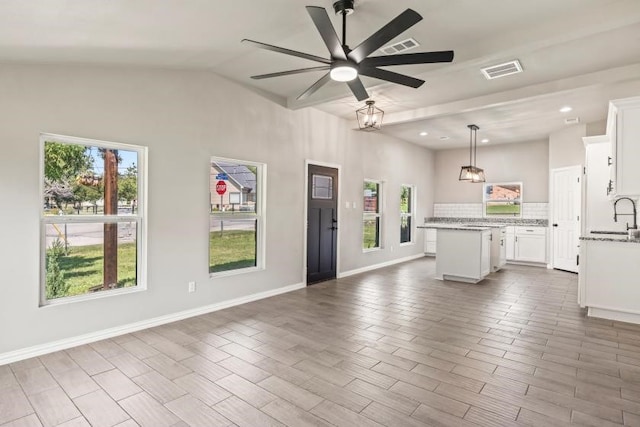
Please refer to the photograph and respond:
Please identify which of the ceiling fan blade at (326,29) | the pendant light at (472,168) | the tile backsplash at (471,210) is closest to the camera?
the ceiling fan blade at (326,29)

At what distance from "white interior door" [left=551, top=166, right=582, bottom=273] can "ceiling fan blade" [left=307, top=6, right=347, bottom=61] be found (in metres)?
6.61

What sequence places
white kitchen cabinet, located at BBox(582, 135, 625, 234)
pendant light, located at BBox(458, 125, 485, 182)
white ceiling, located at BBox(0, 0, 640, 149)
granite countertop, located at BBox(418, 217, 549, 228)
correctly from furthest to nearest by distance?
granite countertop, located at BBox(418, 217, 549, 228), pendant light, located at BBox(458, 125, 485, 182), white kitchen cabinet, located at BBox(582, 135, 625, 234), white ceiling, located at BBox(0, 0, 640, 149)

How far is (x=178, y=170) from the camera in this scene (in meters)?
4.14

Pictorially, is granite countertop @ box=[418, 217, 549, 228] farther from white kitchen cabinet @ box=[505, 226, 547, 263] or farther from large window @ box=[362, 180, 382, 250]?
large window @ box=[362, 180, 382, 250]

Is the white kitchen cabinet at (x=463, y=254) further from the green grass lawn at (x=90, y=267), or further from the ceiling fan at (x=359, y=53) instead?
the green grass lawn at (x=90, y=267)

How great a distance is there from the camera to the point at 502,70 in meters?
4.23

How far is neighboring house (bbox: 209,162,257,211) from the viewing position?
4.60 meters

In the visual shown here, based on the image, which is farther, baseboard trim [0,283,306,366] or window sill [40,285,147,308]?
window sill [40,285,147,308]

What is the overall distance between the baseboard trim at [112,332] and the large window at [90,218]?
38 centimetres

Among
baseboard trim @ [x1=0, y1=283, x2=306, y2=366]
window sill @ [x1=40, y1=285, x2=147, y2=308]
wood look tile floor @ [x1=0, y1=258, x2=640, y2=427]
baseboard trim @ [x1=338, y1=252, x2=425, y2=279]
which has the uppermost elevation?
window sill @ [x1=40, y1=285, x2=147, y2=308]

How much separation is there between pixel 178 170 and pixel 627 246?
17.4 feet

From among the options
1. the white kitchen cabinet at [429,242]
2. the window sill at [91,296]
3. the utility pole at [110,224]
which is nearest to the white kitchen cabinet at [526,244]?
the white kitchen cabinet at [429,242]

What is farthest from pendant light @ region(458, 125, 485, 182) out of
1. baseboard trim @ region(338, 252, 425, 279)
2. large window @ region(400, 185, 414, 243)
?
baseboard trim @ region(338, 252, 425, 279)

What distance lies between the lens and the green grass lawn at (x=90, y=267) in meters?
3.46
